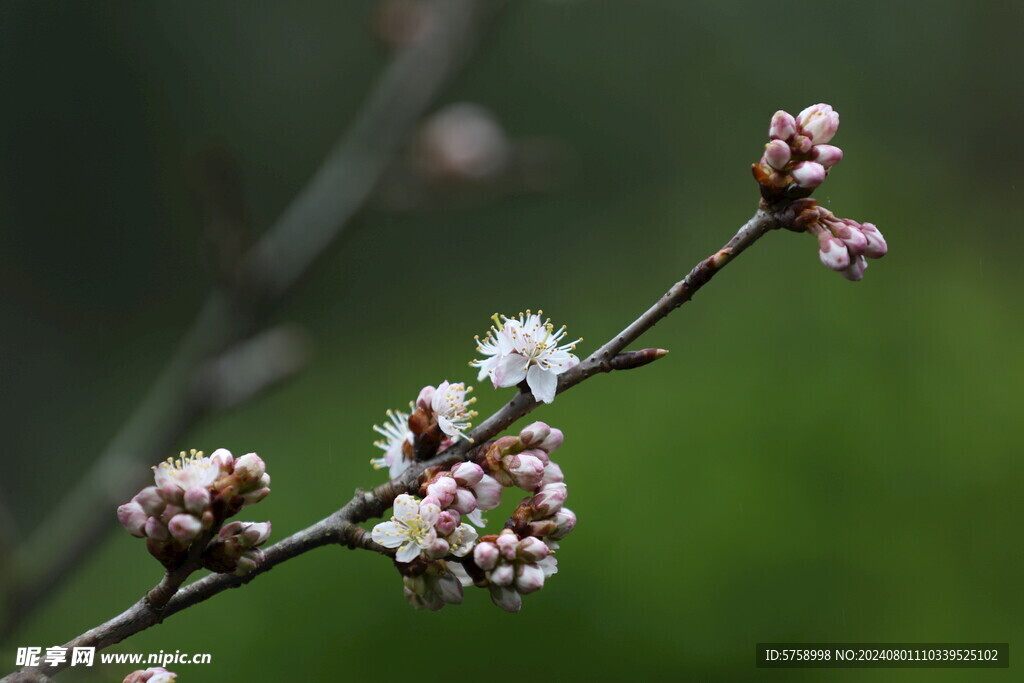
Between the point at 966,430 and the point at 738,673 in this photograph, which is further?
the point at 966,430

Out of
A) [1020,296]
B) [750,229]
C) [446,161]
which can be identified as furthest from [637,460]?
[750,229]

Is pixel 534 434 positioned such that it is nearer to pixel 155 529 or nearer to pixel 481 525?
pixel 481 525

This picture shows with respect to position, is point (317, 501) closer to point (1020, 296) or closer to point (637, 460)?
point (637, 460)

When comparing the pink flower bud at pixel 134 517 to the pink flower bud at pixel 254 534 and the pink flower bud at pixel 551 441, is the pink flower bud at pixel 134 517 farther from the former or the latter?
the pink flower bud at pixel 551 441

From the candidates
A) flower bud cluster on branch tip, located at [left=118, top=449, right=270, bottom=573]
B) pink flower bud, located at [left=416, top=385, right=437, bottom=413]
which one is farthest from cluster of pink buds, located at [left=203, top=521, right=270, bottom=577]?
pink flower bud, located at [left=416, top=385, right=437, bottom=413]

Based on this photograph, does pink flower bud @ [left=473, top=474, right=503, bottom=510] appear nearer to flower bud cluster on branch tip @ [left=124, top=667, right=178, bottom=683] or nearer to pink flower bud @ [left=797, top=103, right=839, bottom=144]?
flower bud cluster on branch tip @ [left=124, top=667, right=178, bottom=683]
